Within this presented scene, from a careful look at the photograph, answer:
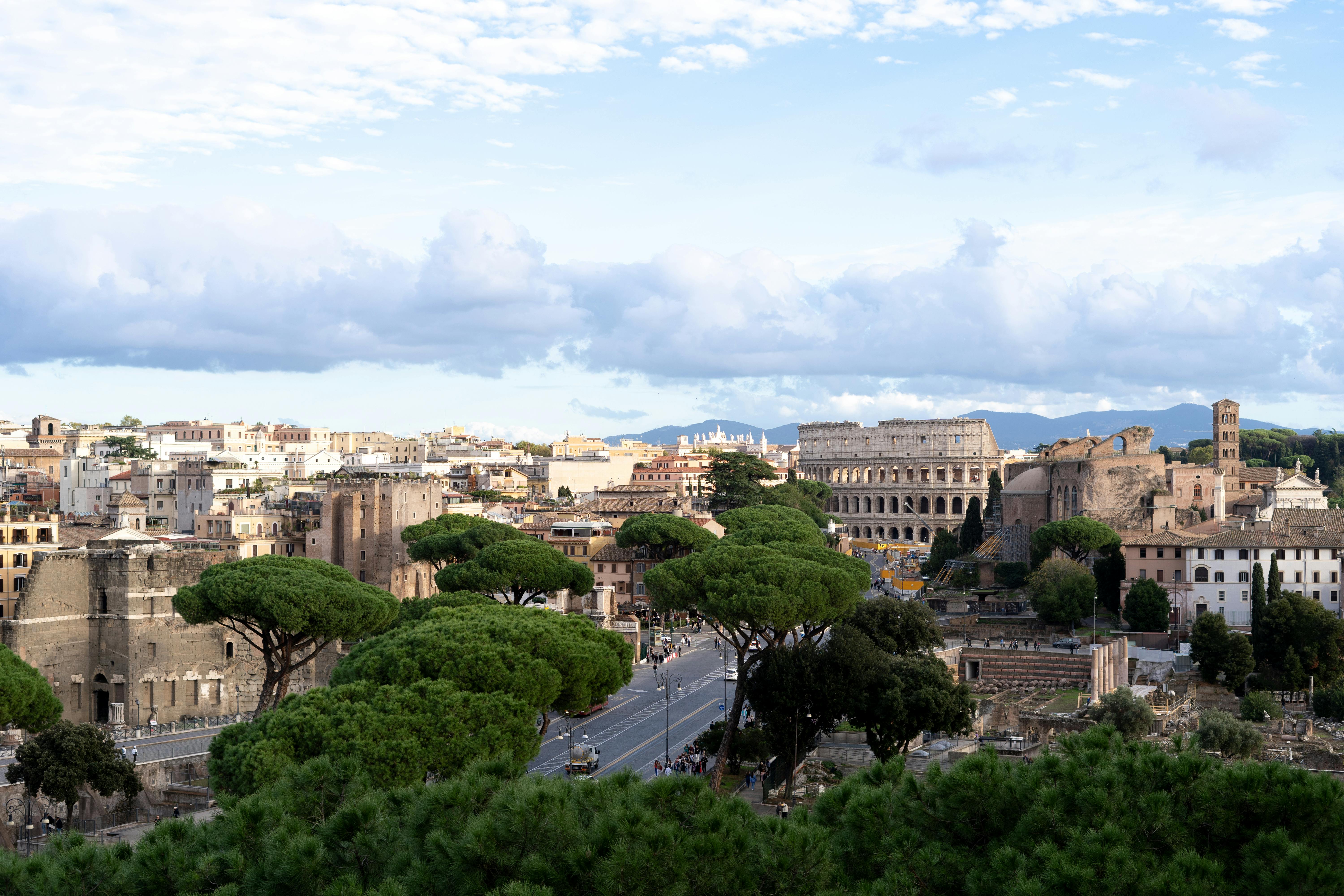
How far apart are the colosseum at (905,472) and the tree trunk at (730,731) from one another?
95.0 metres

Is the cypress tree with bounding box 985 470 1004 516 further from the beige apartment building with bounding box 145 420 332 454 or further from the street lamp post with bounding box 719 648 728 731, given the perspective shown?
the beige apartment building with bounding box 145 420 332 454

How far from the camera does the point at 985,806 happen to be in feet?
50.8

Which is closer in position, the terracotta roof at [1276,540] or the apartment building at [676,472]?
the terracotta roof at [1276,540]

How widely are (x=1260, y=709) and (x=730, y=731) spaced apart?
19.3 m

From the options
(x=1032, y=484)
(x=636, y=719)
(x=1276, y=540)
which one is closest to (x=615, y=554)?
(x=1032, y=484)

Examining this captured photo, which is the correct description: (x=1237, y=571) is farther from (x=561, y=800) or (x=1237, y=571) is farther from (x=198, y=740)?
(x=561, y=800)

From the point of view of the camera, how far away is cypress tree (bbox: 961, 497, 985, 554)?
84375mm

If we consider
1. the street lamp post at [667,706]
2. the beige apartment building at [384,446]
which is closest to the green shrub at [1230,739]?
the street lamp post at [667,706]

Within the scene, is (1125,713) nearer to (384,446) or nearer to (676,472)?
(676,472)

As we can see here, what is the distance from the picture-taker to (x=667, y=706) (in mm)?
45375

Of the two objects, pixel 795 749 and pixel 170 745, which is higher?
pixel 795 749

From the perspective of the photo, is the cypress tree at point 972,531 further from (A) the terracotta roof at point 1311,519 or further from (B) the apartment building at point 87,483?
(B) the apartment building at point 87,483

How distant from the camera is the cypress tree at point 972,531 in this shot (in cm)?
8438

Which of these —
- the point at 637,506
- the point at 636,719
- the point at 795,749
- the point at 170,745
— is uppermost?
the point at 637,506
